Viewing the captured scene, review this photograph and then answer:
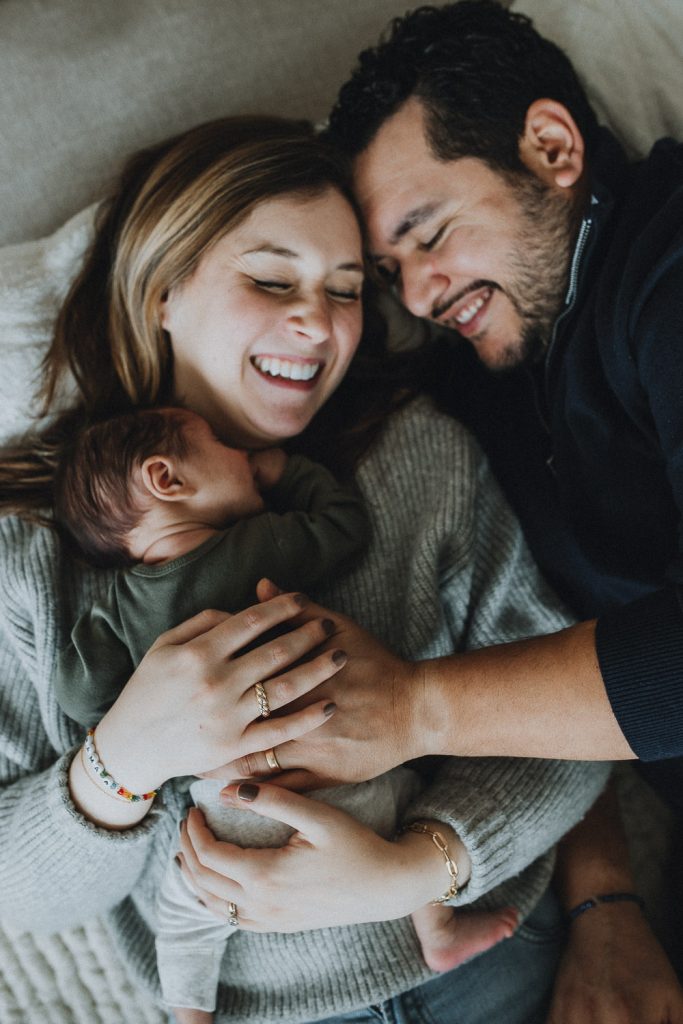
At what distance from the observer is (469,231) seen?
144cm

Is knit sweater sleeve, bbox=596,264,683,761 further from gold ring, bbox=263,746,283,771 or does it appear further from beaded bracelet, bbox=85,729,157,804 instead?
beaded bracelet, bbox=85,729,157,804

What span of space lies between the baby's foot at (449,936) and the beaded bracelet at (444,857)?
3 cm

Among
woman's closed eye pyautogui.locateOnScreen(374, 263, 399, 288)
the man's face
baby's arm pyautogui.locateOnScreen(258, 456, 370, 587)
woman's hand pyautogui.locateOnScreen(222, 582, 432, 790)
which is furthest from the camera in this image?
woman's closed eye pyautogui.locateOnScreen(374, 263, 399, 288)

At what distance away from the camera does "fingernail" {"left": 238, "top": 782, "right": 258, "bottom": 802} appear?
106 centimetres

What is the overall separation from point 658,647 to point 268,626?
49 cm

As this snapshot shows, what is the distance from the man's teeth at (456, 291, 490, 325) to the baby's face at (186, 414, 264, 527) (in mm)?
548

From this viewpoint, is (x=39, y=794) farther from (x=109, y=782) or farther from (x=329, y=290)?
(x=329, y=290)

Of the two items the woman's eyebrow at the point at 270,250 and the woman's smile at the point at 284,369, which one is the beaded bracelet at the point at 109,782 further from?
the woman's eyebrow at the point at 270,250

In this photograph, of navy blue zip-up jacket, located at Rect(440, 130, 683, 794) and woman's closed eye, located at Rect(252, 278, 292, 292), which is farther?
woman's closed eye, located at Rect(252, 278, 292, 292)

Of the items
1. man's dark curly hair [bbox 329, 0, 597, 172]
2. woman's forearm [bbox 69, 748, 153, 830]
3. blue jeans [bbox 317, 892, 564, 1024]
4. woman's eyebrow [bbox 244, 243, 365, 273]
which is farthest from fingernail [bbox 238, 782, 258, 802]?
man's dark curly hair [bbox 329, 0, 597, 172]

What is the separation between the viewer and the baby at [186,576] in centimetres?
115

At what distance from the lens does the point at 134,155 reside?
5.13ft

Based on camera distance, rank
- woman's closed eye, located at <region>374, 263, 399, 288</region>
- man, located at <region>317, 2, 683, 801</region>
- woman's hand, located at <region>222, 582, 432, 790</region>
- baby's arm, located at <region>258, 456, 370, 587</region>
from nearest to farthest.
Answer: woman's hand, located at <region>222, 582, 432, 790</region>, baby's arm, located at <region>258, 456, 370, 587</region>, man, located at <region>317, 2, 683, 801</region>, woman's closed eye, located at <region>374, 263, 399, 288</region>

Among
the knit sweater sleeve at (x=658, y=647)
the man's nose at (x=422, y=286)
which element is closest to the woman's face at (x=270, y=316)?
the man's nose at (x=422, y=286)
